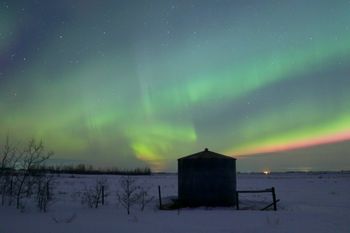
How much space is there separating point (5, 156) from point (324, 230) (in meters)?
18.1

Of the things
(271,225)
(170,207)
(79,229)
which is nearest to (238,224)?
(271,225)

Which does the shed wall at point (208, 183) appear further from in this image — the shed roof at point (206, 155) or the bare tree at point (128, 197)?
the bare tree at point (128, 197)

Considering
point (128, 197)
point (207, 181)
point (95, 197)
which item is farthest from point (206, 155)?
point (95, 197)

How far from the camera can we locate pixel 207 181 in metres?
25.0

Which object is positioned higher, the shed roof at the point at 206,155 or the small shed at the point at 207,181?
the shed roof at the point at 206,155

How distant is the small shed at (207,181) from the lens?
2488 cm

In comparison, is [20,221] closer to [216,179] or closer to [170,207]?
[170,207]

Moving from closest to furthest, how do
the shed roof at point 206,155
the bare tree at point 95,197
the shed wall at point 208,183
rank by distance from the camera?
the bare tree at point 95,197, the shed wall at point 208,183, the shed roof at point 206,155

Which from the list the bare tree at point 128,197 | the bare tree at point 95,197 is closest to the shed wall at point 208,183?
the bare tree at point 128,197

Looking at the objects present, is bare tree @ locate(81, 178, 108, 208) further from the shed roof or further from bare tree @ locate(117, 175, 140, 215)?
the shed roof

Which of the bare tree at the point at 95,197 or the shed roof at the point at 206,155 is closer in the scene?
the bare tree at the point at 95,197

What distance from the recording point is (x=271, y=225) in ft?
50.7

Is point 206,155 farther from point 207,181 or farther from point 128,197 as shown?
point 128,197

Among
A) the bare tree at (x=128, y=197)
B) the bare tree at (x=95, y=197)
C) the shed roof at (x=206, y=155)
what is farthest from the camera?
the shed roof at (x=206, y=155)
